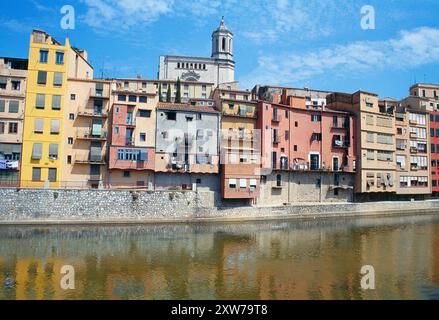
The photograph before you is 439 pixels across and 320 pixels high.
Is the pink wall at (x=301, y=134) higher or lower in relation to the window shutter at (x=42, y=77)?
lower

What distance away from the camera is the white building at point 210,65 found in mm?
90125

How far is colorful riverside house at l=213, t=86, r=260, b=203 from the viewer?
4112 centimetres

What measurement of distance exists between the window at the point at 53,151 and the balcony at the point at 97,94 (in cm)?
754

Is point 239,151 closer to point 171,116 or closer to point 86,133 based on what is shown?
point 171,116

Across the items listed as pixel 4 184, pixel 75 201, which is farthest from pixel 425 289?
pixel 4 184

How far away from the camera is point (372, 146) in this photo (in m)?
52.0

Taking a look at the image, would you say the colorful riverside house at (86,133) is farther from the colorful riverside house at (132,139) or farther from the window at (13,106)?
the window at (13,106)

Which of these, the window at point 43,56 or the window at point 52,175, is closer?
the window at point 52,175

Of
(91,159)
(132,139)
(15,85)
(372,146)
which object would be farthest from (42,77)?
(372,146)

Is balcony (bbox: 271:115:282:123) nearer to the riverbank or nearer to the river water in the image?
the riverbank

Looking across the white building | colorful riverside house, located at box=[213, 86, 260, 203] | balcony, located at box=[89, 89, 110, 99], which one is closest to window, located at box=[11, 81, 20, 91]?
balcony, located at box=[89, 89, 110, 99]

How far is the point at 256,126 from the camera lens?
4703cm

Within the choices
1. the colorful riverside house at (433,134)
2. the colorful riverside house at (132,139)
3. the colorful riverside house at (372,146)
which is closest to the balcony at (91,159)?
the colorful riverside house at (132,139)
